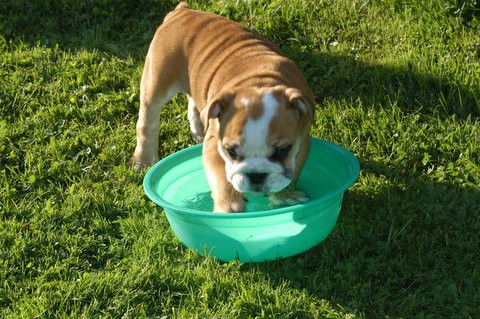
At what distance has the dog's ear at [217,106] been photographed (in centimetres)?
441

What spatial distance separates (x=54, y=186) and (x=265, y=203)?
1452mm

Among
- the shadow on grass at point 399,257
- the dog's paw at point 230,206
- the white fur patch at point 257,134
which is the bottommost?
the shadow on grass at point 399,257

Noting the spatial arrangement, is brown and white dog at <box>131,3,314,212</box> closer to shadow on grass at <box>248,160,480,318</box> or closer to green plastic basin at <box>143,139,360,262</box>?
green plastic basin at <box>143,139,360,262</box>

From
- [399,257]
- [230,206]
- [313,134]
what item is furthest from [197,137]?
[399,257]

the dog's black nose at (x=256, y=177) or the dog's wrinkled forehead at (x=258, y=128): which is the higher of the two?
the dog's wrinkled forehead at (x=258, y=128)

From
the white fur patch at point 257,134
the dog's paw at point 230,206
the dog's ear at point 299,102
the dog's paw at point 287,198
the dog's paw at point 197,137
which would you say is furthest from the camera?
the dog's paw at point 197,137

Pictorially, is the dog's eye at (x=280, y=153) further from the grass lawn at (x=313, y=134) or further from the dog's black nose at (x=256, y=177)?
the grass lawn at (x=313, y=134)

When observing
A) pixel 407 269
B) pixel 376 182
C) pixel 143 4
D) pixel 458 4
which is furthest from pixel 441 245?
pixel 143 4

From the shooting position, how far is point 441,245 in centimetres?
468

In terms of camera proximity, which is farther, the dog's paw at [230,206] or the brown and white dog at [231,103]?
the dog's paw at [230,206]

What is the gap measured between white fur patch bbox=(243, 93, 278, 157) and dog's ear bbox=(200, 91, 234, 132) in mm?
241

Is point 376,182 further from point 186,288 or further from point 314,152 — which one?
point 186,288

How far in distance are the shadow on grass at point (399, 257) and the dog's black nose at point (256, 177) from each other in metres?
0.55

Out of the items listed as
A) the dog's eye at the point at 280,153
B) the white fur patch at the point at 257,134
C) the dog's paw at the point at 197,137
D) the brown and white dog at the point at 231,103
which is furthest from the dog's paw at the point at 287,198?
the dog's paw at the point at 197,137
